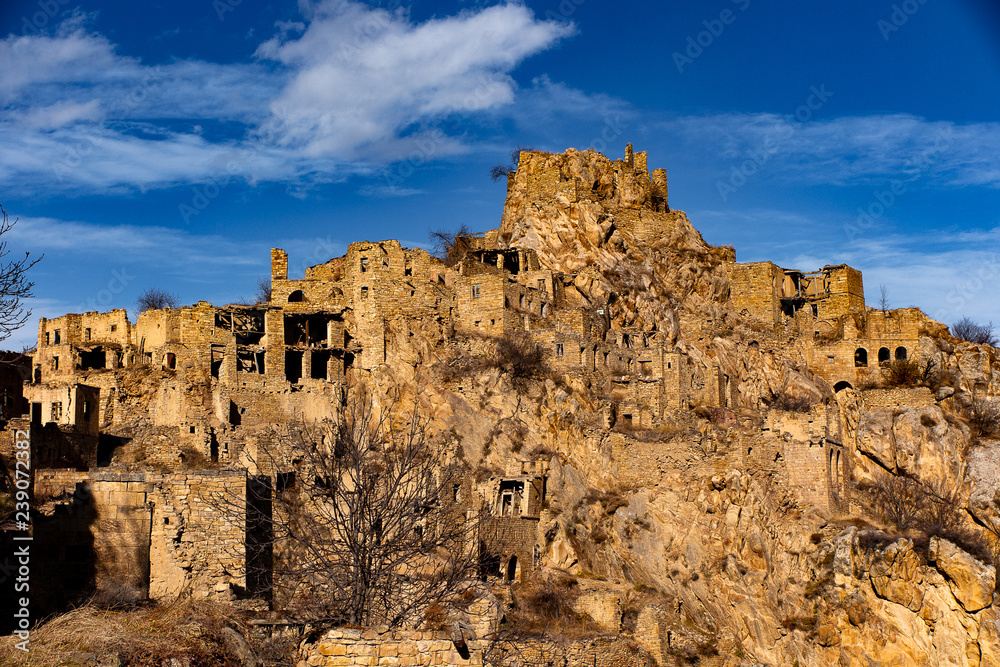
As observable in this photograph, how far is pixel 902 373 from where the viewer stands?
59500mm

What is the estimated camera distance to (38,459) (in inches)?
1157

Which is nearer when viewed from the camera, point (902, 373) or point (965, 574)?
point (965, 574)

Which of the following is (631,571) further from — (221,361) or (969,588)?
(221,361)

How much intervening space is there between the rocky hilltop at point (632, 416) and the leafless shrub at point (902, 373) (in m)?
0.22

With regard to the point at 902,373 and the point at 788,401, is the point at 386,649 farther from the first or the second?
the point at 902,373

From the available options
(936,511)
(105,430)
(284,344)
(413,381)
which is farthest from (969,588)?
(105,430)

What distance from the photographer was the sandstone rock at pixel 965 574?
4350 cm

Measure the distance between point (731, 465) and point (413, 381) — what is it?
16.8 metres

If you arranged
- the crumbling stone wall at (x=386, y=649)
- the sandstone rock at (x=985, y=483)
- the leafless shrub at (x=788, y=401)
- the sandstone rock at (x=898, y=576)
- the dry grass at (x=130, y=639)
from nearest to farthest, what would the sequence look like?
the crumbling stone wall at (x=386, y=649) < the dry grass at (x=130, y=639) < the sandstone rock at (x=898, y=576) < the sandstone rock at (x=985, y=483) < the leafless shrub at (x=788, y=401)

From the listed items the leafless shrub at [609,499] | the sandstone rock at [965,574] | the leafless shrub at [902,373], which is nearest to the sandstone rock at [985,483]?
the leafless shrub at [902,373]

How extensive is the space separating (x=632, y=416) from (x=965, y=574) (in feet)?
53.2

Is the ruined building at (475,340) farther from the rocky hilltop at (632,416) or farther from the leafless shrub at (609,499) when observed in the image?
the leafless shrub at (609,499)

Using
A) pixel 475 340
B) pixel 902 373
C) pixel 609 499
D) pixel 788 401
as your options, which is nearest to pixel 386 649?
pixel 609 499

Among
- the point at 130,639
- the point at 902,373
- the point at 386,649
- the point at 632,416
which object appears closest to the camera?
the point at 386,649
